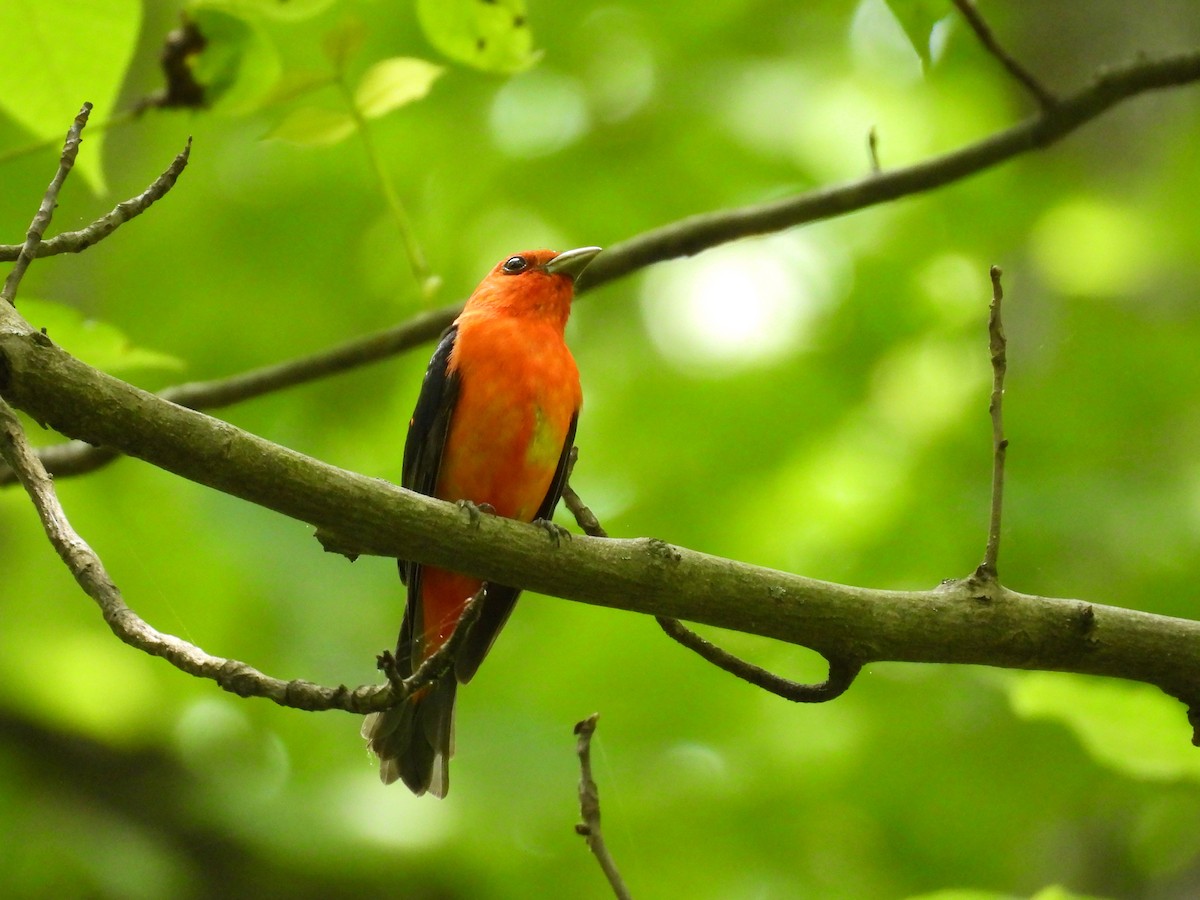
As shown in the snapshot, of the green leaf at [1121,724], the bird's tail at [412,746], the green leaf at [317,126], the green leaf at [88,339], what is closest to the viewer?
the green leaf at [1121,724]

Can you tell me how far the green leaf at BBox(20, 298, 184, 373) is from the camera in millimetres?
3094

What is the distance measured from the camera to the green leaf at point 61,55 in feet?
9.01

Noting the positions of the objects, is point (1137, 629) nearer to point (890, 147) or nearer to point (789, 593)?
point (789, 593)

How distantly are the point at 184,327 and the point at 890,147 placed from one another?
4365mm

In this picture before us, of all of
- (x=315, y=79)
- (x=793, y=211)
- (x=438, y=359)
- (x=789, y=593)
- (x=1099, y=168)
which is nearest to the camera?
(x=789, y=593)

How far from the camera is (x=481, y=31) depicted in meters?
3.20

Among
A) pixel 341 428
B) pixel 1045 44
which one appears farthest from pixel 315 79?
pixel 1045 44

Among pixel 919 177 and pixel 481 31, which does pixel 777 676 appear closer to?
pixel 481 31

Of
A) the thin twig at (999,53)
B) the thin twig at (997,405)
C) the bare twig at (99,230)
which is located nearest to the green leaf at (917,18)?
the thin twig at (999,53)

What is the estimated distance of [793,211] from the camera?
423 cm

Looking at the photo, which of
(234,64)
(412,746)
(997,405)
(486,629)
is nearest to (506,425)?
(486,629)

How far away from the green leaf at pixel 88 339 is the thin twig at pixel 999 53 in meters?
2.47

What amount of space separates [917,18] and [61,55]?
2.06 m

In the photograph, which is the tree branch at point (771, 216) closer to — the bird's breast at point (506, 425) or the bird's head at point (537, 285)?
the bird's breast at point (506, 425)
